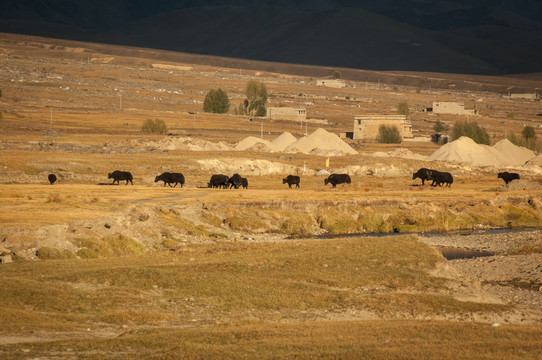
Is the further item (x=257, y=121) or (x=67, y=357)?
(x=257, y=121)

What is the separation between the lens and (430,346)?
836 inches

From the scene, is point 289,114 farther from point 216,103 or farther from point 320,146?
Answer: point 320,146

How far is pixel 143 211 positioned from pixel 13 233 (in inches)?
388

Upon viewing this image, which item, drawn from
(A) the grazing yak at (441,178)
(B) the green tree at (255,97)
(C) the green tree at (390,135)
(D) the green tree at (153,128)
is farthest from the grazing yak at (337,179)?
(B) the green tree at (255,97)

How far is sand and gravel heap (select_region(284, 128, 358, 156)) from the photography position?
330ft

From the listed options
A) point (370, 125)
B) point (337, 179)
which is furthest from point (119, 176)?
point (370, 125)

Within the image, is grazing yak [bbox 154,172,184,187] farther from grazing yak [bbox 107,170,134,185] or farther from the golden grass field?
the golden grass field

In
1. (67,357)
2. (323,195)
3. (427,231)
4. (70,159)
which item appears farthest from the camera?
(70,159)

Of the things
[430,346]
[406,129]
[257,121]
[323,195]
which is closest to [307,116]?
[257,121]

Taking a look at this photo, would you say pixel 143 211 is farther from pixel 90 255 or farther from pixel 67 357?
pixel 67 357

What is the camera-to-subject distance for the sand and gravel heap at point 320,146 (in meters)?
101

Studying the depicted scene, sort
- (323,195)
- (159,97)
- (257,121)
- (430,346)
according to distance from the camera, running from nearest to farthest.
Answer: (430,346) < (323,195) < (257,121) < (159,97)

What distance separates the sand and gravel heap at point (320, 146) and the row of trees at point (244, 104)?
2607 inches

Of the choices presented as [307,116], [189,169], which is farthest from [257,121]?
[189,169]
